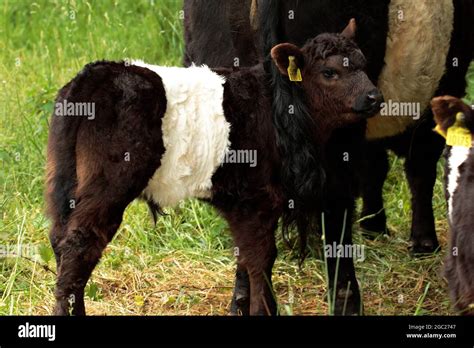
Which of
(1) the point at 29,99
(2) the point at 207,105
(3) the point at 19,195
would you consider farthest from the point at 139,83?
(1) the point at 29,99

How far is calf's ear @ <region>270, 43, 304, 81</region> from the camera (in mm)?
4977

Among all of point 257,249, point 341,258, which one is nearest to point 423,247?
point 341,258

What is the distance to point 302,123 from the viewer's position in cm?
512

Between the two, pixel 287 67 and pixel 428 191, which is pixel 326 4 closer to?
pixel 287 67

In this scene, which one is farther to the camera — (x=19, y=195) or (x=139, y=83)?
(x=19, y=195)

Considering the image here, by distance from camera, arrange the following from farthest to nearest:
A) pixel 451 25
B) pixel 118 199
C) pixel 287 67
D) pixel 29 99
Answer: pixel 29 99
pixel 451 25
pixel 287 67
pixel 118 199

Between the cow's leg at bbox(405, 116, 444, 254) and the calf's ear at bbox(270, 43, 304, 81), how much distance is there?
1.68 metres

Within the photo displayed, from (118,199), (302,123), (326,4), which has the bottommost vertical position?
(118,199)

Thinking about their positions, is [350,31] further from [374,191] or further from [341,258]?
[374,191]

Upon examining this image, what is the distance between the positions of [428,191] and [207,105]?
2.13 m

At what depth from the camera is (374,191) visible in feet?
22.9

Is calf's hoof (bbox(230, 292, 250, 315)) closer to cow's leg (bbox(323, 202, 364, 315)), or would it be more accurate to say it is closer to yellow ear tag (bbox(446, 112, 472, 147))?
cow's leg (bbox(323, 202, 364, 315))

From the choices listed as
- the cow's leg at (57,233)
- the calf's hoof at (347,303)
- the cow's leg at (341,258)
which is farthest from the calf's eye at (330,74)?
the cow's leg at (57,233)

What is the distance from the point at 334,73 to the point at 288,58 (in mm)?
229
